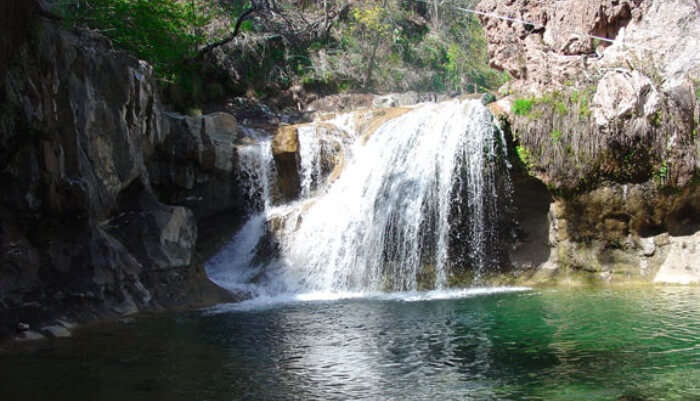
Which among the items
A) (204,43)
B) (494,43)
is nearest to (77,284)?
(494,43)

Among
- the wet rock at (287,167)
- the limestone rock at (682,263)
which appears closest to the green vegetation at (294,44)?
the wet rock at (287,167)

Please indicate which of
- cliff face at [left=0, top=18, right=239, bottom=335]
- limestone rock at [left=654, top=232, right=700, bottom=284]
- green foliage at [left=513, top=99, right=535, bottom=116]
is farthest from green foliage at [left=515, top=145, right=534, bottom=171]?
cliff face at [left=0, top=18, right=239, bottom=335]

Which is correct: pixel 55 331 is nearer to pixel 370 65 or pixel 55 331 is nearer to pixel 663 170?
pixel 663 170

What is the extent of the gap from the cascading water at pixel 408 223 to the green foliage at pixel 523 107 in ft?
1.77

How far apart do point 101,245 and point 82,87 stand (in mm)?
2247

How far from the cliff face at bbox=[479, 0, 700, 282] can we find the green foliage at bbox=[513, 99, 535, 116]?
0.02 metres

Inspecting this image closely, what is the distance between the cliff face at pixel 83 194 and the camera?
24.1 ft

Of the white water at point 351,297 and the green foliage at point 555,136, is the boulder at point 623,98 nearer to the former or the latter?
the green foliage at point 555,136

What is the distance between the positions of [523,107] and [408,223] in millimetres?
2987

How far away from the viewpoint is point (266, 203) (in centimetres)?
1352

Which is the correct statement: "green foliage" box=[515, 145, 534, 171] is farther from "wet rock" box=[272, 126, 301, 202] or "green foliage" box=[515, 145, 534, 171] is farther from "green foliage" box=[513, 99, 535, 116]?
"wet rock" box=[272, 126, 301, 202]

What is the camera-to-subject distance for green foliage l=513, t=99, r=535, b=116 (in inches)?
438

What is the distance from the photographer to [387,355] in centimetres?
569

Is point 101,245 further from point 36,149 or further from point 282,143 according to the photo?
point 282,143
